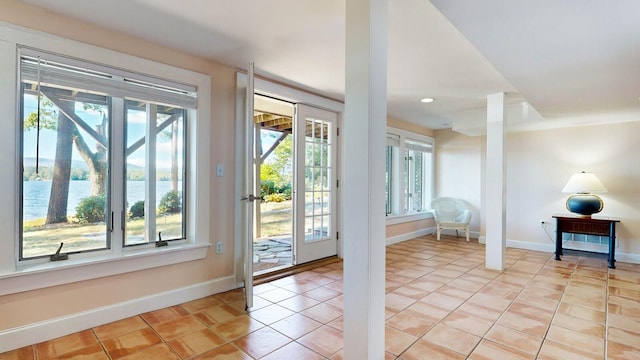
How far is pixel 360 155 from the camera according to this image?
1.58 metres

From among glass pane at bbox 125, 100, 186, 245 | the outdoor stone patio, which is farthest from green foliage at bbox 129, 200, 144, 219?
the outdoor stone patio

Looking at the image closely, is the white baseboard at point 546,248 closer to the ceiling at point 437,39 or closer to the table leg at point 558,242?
the table leg at point 558,242

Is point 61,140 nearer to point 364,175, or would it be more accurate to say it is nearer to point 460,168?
point 364,175

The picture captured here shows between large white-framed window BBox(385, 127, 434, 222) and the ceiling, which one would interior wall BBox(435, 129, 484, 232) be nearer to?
large white-framed window BBox(385, 127, 434, 222)

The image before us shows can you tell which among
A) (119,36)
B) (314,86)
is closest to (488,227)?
(314,86)

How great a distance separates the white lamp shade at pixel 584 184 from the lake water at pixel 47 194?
17.5 ft

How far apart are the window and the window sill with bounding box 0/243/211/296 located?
0.43 ft

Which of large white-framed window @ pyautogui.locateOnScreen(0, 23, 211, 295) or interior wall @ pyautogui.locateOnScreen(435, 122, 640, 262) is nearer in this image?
large white-framed window @ pyautogui.locateOnScreen(0, 23, 211, 295)

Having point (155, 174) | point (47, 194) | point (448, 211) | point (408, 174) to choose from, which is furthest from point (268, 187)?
point (47, 194)

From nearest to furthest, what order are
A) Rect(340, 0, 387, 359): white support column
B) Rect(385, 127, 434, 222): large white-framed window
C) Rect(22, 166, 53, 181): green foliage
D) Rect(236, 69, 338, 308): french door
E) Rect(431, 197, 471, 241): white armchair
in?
Rect(340, 0, 387, 359): white support column, Rect(22, 166, 53, 181): green foliage, Rect(236, 69, 338, 308): french door, Rect(385, 127, 434, 222): large white-framed window, Rect(431, 197, 471, 241): white armchair

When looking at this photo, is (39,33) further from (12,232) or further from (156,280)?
(156,280)

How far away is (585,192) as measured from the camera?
436cm

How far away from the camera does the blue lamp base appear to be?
4402 millimetres

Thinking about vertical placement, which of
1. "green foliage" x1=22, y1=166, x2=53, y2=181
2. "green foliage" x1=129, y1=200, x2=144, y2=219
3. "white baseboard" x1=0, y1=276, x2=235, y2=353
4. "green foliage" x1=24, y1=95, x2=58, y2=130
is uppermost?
"green foliage" x1=24, y1=95, x2=58, y2=130
